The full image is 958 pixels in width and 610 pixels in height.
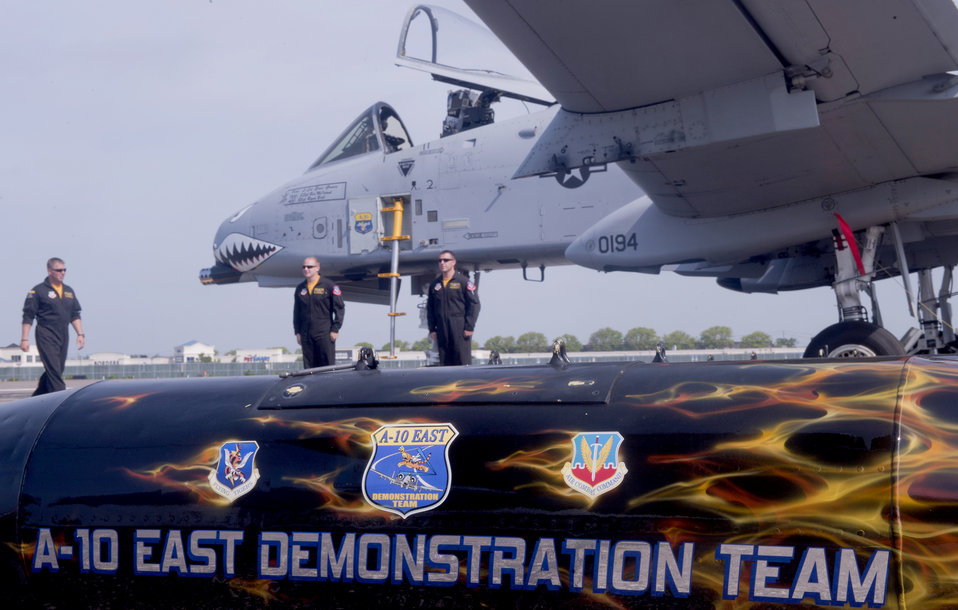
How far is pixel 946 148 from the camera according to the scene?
7379 millimetres

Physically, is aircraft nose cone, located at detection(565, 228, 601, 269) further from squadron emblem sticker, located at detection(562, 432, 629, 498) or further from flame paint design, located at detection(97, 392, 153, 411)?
squadron emblem sticker, located at detection(562, 432, 629, 498)

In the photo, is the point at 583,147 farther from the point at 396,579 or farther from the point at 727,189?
the point at 396,579

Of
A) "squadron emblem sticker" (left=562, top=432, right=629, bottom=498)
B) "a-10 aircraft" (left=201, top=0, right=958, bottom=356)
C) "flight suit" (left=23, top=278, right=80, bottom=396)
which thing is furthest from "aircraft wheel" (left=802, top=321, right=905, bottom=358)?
"flight suit" (left=23, top=278, right=80, bottom=396)

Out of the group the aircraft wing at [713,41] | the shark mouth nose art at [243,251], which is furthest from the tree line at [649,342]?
the aircraft wing at [713,41]

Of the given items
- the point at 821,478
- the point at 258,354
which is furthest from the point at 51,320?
the point at 258,354

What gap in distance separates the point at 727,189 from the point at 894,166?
1429mm

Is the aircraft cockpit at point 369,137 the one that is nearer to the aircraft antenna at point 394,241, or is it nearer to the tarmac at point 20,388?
the aircraft antenna at point 394,241

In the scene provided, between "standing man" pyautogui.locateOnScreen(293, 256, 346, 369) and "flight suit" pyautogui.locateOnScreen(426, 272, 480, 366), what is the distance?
1.01 m

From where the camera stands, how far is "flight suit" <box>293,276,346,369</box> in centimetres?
901

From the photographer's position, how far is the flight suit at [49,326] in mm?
9523

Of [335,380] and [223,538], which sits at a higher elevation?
[335,380]

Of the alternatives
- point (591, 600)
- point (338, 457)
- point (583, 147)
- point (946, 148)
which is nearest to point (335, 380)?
point (338, 457)

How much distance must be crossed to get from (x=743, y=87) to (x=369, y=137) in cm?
743

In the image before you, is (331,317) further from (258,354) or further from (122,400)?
(258,354)
